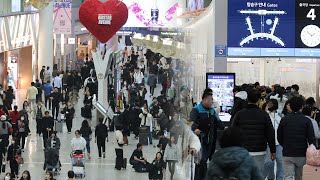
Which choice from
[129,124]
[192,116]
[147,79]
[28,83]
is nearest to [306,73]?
[129,124]

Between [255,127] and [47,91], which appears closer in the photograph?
[255,127]

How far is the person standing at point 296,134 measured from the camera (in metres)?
10.2

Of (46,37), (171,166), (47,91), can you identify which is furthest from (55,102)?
(46,37)

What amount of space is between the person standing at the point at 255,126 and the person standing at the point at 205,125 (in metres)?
0.83

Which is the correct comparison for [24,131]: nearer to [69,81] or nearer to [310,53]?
[310,53]

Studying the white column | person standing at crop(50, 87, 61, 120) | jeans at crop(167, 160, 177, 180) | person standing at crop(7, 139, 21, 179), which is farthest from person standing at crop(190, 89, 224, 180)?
the white column

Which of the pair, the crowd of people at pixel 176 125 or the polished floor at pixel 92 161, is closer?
the crowd of people at pixel 176 125

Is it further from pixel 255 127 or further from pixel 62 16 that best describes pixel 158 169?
pixel 62 16

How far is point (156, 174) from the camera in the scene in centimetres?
1966

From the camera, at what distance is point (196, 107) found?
10.7 metres

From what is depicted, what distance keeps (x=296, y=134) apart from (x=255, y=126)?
2.68 ft

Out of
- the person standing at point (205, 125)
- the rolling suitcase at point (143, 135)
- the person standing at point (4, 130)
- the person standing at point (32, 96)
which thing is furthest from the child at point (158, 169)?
the person standing at point (32, 96)

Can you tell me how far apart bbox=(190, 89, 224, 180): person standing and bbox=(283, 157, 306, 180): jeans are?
0.99 m

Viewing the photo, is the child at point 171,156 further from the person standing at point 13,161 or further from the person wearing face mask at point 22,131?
the person wearing face mask at point 22,131
